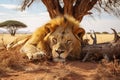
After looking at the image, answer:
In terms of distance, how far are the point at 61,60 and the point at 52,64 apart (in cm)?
18

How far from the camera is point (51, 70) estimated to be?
575cm

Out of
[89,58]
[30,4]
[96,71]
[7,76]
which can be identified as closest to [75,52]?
[89,58]

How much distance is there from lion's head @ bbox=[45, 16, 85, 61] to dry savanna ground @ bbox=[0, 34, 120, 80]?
0.21 m

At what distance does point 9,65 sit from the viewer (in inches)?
240

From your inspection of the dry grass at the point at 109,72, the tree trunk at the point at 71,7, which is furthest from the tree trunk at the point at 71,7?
the dry grass at the point at 109,72

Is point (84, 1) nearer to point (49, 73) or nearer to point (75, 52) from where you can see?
point (75, 52)

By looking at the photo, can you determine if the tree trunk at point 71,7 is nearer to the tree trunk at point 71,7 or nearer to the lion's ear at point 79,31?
the tree trunk at point 71,7

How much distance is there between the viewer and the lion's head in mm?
6460

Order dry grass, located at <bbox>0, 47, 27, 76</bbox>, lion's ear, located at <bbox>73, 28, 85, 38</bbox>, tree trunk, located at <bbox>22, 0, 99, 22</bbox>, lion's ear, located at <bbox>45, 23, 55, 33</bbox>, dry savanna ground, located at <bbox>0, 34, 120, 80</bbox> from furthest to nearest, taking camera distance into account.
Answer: tree trunk, located at <bbox>22, 0, 99, 22</bbox> → lion's ear, located at <bbox>73, 28, 85, 38</bbox> → lion's ear, located at <bbox>45, 23, 55, 33</bbox> → dry grass, located at <bbox>0, 47, 27, 76</bbox> → dry savanna ground, located at <bbox>0, 34, 120, 80</bbox>

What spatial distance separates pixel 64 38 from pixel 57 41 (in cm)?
14

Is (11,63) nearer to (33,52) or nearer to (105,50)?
(33,52)

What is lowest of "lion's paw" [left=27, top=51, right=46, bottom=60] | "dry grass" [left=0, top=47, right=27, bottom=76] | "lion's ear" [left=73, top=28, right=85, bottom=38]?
"dry grass" [left=0, top=47, right=27, bottom=76]

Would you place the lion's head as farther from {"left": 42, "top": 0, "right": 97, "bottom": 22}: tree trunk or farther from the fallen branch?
{"left": 42, "top": 0, "right": 97, "bottom": 22}: tree trunk

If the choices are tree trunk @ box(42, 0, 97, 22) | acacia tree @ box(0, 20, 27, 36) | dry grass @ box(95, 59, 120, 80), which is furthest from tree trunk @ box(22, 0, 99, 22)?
acacia tree @ box(0, 20, 27, 36)
